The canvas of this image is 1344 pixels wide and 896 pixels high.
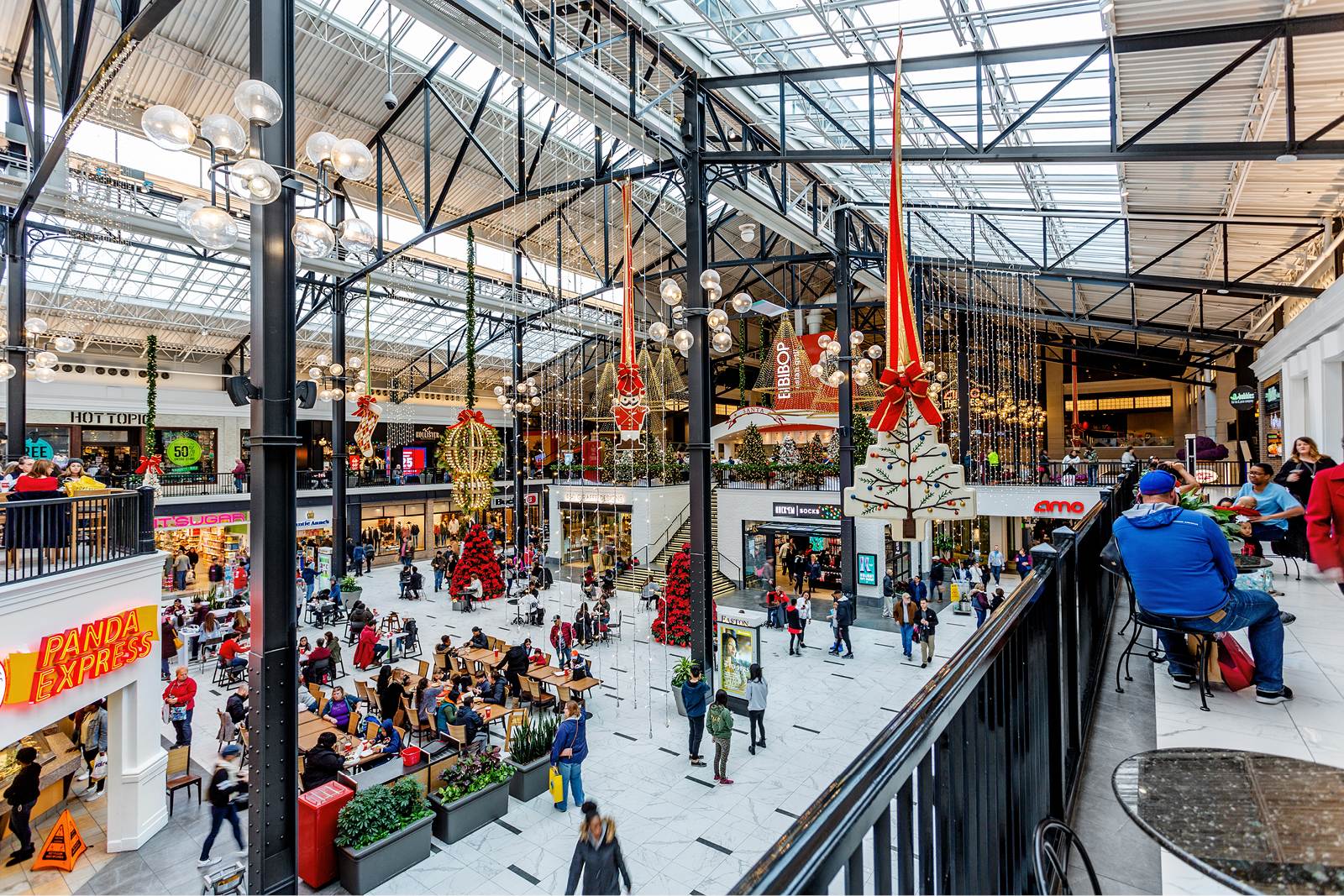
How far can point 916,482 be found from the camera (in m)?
5.45

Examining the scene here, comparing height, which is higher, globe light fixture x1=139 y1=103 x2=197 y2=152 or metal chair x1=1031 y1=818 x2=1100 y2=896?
globe light fixture x1=139 y1=103 x2=197 y2=152

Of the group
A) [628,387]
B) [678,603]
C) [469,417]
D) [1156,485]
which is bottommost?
[678,603]

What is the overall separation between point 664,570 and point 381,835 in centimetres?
1421

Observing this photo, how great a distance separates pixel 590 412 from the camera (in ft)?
94.2

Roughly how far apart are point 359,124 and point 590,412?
15.5 metres

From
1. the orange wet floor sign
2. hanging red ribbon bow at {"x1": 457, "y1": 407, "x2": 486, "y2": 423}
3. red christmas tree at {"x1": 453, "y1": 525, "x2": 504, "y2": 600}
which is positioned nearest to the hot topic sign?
the orange wet floor sign

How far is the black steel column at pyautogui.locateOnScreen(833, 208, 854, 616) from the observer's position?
1509cm

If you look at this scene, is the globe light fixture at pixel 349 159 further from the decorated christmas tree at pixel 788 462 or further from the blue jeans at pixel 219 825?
the decorated christmas tree at pixel 788 462

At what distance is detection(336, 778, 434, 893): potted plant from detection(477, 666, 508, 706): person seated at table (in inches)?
115

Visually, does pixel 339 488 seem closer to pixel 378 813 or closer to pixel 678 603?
pixel 678 603

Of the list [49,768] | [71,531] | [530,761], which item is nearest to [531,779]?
[530,761]

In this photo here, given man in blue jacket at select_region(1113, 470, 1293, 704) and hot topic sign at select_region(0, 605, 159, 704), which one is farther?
hot topic sign at select_region(0, 605, 159, 704)

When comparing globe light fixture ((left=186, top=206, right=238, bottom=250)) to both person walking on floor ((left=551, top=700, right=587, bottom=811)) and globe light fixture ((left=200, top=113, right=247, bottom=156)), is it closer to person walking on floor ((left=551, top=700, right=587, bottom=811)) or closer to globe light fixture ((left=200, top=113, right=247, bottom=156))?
globe light fixture ((left=200, top=113, right=247, bottom=156))

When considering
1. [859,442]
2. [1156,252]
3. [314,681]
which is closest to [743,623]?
[314,681]
